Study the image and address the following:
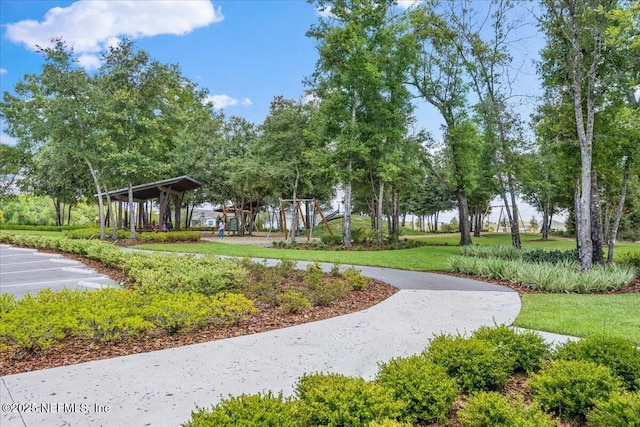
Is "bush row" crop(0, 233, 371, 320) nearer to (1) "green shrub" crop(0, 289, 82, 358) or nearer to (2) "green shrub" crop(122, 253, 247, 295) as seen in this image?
(2) "green shrub" crop(122, 253, 247, 295)

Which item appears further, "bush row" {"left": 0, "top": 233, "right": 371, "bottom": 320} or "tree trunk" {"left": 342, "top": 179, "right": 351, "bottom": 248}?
"tree trunk" {"left": 342, "top": 179, "right": 351, "bottom": 248}

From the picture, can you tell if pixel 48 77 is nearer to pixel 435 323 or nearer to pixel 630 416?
pixel 435 323

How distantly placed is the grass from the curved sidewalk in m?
0.40

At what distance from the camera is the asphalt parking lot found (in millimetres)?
7770

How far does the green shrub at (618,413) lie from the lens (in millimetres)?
2047

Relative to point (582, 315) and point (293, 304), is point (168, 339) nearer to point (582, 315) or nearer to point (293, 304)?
point (293, 304)

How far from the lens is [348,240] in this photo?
680 inches

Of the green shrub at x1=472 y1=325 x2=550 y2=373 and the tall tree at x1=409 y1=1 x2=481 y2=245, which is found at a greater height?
the tall tree at x1=409 y1=1 x2=481 y2=245

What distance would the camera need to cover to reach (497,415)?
2.11m

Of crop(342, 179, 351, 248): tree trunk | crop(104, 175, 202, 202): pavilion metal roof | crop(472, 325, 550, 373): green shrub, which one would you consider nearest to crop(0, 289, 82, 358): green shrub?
crop(472, 325, 550, 373): green shrub

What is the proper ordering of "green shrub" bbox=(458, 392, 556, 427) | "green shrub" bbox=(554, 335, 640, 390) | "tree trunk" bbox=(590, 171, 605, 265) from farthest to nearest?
"tree trunk" bbox=(590, 171, 605, 265) → "green shrub" bbox=(554, 335, 640, 390) → "green shrub" bbox=(458, 392, 556, 427)

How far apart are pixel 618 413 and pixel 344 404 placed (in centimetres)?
151

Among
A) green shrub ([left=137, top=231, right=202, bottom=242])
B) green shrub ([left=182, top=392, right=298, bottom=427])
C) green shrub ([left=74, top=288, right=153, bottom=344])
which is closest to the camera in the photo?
green shrub ([left=182, top=392, right=298, bottom=427])

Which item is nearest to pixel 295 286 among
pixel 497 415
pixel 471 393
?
pixel 471 393
